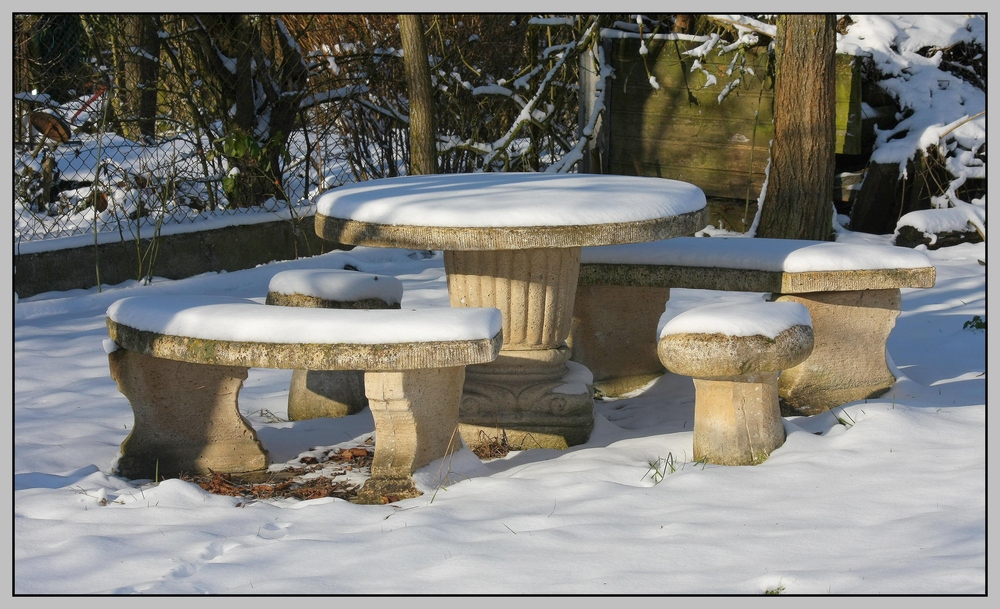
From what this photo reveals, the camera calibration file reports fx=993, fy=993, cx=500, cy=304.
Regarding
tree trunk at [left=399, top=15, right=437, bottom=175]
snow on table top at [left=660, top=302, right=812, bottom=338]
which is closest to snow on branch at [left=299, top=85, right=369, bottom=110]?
tree trunk at [left=399, top=15, right=437, bottom=175]

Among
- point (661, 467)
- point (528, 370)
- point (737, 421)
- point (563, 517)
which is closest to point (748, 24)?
point (528, 370)

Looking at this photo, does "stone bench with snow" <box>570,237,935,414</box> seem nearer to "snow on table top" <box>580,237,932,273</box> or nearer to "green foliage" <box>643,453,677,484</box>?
"snow on table top" <box>580,237,932,273</box>

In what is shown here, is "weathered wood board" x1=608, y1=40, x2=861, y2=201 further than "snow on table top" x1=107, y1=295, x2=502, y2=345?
Yes

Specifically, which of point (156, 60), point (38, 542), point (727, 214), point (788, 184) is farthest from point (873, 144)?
point (38, 542)

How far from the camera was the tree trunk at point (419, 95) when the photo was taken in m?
7.15

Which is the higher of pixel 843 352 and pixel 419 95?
pixel 419 95

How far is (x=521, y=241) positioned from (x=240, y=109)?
494cm

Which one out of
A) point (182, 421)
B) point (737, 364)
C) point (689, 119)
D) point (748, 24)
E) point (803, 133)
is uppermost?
point (748, 24)

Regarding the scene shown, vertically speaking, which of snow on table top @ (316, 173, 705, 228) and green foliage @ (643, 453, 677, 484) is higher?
snow on table top @ (316, 173, 705, 228)

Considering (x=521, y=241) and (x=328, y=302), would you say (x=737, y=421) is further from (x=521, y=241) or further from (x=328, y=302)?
(x=328, y=302)

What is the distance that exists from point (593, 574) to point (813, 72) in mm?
4517

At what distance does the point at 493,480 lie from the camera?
350 centimetres

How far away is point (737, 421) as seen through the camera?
3564mm

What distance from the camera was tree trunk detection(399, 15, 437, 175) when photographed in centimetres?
715
